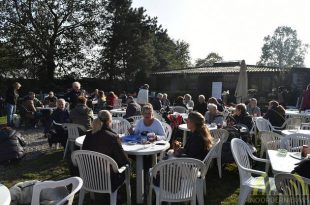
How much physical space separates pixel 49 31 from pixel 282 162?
2224 cm

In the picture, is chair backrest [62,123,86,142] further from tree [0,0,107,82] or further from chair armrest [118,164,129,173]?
tree [0,0,107,82]

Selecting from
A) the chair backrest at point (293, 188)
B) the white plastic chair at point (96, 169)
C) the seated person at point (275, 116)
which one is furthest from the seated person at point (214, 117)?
the chair backrest at point (293, 188)

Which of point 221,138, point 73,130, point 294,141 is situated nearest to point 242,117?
point 221,138

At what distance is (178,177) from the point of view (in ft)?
11.4

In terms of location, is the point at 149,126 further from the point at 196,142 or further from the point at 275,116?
the point at 275,116

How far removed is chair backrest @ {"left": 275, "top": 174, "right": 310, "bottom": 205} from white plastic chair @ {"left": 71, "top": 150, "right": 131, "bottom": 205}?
5.93 feet

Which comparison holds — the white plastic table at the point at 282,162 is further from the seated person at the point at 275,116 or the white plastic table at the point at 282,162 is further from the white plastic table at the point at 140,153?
the seated person at the point at 275,116

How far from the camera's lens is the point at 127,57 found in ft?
Answer: 80.9

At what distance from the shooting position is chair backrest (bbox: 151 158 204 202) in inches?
135

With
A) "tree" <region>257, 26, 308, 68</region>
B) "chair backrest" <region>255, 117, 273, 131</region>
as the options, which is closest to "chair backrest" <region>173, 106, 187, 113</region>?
"chair backrest" <region>255, 117, 273, 131</region>

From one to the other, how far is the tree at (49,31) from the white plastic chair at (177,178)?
Result: 67.7 ft

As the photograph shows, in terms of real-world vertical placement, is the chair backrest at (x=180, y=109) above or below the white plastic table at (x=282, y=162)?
above

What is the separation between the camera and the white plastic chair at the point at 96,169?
3.66 m

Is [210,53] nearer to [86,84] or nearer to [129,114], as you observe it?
[86,84]
